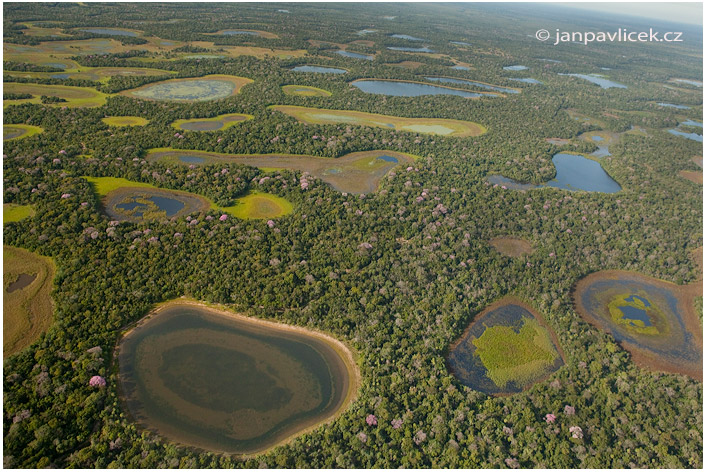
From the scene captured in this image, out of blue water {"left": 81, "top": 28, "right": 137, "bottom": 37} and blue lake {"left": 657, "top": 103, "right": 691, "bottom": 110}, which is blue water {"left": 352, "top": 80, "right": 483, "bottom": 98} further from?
blue water {"left": 81, "top": 28, "right": 137, "bottom": 37}

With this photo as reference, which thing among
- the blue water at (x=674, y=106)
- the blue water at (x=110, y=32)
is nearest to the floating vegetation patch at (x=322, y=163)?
the blue water at (x=674, y=106)

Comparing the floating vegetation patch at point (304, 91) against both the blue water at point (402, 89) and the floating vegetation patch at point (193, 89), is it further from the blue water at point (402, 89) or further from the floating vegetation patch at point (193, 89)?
the blue water at point (402, 89)

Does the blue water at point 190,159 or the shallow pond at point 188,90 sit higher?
the shallow pond at point 188,90

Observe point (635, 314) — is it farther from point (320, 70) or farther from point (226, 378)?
point (320, 70)

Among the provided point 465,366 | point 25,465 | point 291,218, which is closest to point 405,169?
point 291,218

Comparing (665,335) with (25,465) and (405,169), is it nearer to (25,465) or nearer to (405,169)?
(405,169)

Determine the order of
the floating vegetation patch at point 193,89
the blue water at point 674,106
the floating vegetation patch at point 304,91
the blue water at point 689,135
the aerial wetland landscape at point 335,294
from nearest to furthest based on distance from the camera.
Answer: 1. the aerial wetland landscape at point 335,294
2. the floating vegetation patch at point 193,89
3. the blue water at point 689,135
4. the floating vegetation patch at point 304,91
5. the blue water at point 674,106

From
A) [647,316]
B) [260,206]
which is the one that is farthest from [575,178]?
[260,206]
